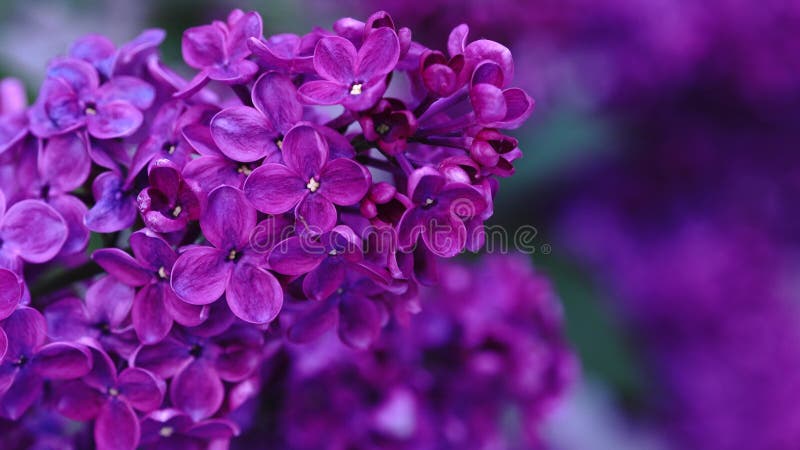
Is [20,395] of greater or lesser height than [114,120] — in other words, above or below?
below

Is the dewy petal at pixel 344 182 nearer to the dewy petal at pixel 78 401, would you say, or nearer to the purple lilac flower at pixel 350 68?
the purple lilac flower at pixel 350 68

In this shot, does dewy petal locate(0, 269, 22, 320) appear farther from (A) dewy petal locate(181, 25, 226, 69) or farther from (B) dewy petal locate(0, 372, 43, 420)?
(A) dewy petal locate(181, 25, 226, 69)

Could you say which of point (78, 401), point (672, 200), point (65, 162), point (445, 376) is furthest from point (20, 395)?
point (672, 200)

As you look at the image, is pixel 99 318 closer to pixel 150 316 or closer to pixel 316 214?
pixel 150 316

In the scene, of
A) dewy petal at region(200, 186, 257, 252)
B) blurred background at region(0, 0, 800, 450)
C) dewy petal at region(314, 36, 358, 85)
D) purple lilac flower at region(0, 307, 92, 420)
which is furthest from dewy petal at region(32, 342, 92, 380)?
blurred background at region(0, 0, 800, 450)

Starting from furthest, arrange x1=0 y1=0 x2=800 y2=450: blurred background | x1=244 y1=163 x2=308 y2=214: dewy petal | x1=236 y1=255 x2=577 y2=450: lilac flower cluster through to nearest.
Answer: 1. x1=0 y1=0 x2=800 y2=450: blurred background
2. x1=236 y1=255 x2=577 y2=450: lilac flower cluster
3. x1=244 y1=163 x2=308 y2=214: dewy petal

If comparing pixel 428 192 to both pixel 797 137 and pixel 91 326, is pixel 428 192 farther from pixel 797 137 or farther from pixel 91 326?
pixel 797 137

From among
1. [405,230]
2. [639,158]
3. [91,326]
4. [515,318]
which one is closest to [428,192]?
[405,230]
